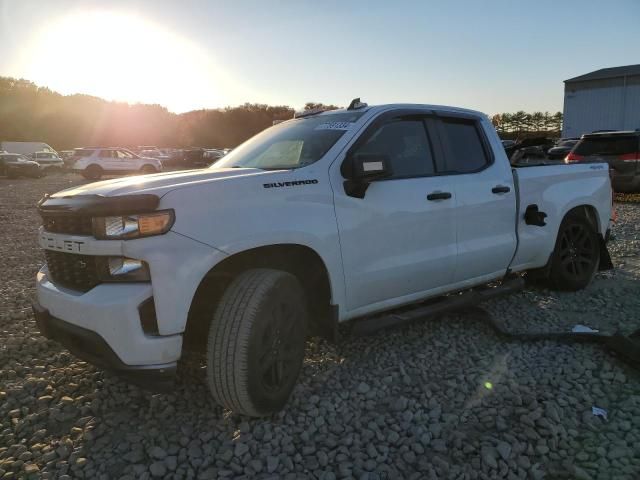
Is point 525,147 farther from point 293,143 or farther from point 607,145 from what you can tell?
point 607,145

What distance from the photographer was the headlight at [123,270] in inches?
97.3

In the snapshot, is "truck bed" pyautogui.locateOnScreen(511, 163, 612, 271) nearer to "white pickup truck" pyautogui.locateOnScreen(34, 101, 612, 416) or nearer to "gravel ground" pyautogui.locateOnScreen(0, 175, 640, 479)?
"white pickup truck" pyautogui.locateOnScreen(34, 101, 612, 416)

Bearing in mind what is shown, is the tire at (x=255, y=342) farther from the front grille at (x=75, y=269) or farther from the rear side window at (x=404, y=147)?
the rear side window at (x=404, y=147)

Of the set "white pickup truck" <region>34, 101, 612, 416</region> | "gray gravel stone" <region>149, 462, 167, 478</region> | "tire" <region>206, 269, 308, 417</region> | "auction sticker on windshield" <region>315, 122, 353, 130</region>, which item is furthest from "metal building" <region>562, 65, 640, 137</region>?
Result: "gray gravel stone" <region>149, 462, 167, 478</region>

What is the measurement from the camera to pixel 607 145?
13.1 metres

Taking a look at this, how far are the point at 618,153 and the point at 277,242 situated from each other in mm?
13113

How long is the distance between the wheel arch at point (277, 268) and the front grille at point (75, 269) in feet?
1.71

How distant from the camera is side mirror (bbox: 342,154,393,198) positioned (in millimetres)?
3091

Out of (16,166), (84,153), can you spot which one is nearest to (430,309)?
(84,153)

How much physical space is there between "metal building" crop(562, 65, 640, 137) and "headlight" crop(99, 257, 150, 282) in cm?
4172

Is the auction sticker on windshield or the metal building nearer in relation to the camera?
the auction sticker on windshield

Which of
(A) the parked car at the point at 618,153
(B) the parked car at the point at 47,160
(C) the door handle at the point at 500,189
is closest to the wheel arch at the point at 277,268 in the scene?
(C) the door handle at the point at 500,189

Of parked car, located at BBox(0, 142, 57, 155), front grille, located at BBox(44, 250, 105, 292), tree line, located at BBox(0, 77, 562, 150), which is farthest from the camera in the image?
tree line, located at BBox(0, 77, 562, 150)

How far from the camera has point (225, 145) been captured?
63844 mm
